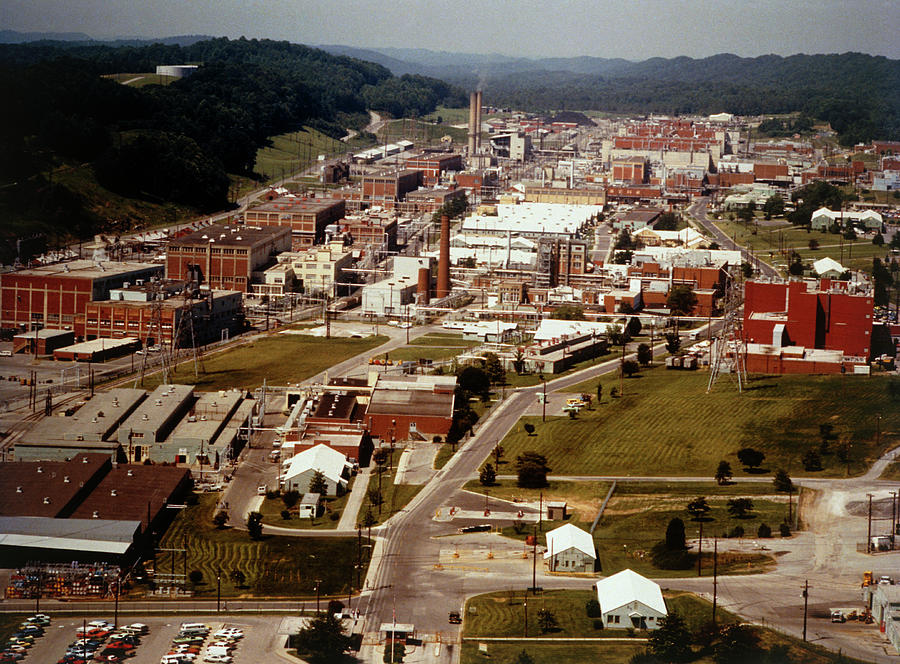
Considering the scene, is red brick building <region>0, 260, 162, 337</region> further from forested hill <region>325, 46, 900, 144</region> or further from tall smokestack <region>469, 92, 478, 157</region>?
forested hill <region>325, 46, 900, 144</region>

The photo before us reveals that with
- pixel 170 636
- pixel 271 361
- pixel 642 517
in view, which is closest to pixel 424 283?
pixel 271 361

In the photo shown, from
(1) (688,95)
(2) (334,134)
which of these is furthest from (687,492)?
(1) (688,95)

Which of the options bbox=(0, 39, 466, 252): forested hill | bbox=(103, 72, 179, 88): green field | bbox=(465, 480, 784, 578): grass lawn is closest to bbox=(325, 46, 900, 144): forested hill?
bbox=(0, 39, 466, 252): forested hill

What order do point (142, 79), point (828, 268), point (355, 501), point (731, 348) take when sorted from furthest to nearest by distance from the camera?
1. point (142, 79)
2. point (828, 268)
3. point (731, 348)
4. point (355, 501)

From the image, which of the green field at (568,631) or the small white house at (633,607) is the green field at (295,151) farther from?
the small white house at (633,607)

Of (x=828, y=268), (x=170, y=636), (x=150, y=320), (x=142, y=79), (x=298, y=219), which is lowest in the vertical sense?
(x=170, y=636)

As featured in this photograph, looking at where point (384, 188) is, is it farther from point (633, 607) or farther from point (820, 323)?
point (633, 607)
